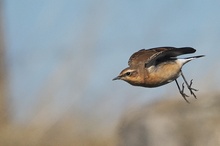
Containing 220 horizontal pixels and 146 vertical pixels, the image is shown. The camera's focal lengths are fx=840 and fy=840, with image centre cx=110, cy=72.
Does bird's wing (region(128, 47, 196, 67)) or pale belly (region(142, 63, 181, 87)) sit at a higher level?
bird's wing (region(128, 47, 196, 67))

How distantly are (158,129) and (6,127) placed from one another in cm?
112

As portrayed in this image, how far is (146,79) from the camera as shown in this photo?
Result: 112 inches

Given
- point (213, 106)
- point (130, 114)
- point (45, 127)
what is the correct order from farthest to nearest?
point (130, 114) < point (213, 106) < point (45, 127)

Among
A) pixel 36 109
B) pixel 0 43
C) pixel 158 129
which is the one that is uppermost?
pixel 0 43

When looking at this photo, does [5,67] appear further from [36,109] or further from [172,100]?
[172,100]

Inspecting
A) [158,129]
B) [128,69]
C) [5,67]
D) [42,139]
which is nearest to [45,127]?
[42,139]

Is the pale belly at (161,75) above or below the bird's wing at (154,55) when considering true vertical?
below

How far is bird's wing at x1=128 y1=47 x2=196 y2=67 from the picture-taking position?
2756 mm

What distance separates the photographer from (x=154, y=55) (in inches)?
110

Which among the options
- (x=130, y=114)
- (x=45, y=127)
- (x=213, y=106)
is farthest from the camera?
(x=130, y=114)

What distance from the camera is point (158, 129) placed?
241 inches

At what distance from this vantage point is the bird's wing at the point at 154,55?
2.76 meters

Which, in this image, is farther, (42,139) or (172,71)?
(42,139)

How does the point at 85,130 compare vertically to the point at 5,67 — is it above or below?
below
